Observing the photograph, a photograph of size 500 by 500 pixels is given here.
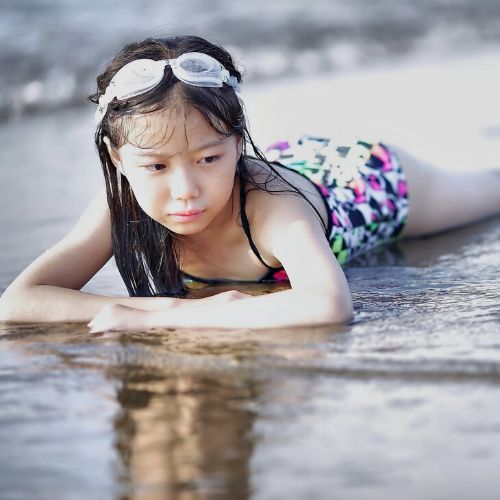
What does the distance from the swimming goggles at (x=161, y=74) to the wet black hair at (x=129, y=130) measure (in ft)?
0.06

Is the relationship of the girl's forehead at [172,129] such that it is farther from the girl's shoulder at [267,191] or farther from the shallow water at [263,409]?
the shallow water at [263,409]

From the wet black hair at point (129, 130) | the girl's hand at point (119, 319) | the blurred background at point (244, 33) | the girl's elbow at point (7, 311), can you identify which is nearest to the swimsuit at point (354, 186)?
the wet black hair at point (129, 130)

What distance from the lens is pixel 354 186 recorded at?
437cm

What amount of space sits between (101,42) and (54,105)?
5.78ft

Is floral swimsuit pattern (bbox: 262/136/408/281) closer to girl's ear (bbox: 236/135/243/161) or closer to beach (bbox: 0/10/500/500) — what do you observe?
beach (bbox: 0/10/500/500)

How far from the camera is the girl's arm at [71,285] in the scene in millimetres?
3301

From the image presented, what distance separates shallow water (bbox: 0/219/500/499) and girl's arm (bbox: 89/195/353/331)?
2.1 inches

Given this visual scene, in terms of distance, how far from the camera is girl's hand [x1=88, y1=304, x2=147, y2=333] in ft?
10.2

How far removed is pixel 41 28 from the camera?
1067cm

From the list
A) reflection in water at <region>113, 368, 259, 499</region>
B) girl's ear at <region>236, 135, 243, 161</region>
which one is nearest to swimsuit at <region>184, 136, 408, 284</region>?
girl's ear at <region>236, 135, 243, 161</region>

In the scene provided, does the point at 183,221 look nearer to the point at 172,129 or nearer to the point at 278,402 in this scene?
the point at 172,129

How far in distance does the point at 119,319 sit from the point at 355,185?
61.0 inches

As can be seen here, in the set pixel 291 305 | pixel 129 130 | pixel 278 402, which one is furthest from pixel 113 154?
pixel 278 402

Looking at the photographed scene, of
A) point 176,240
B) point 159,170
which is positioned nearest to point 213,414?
point 159,170
